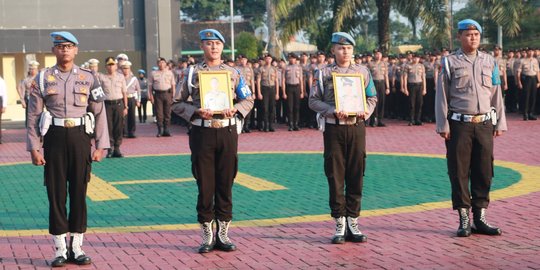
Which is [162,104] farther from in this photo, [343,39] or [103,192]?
[343,39]

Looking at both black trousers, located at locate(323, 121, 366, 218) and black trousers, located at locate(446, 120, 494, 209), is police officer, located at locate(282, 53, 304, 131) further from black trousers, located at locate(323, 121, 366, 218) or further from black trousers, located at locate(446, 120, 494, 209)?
black trousers, located at locate(323, 121, 366, 218)

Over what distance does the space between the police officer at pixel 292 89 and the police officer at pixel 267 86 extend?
11.5 inches

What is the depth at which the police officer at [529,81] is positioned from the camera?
2422 cm

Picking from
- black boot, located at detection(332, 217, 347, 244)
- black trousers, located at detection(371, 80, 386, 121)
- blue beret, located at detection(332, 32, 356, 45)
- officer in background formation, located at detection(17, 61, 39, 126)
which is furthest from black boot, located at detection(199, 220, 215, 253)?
black trousers, located at detection(371, 80, 386, 121)

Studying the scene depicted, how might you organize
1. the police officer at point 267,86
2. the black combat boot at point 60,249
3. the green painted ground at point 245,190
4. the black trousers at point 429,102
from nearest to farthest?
1. the black combat boot at point 60,249
2. the green painted ground at point 245,190
3. the police officer at point 267,86
4. the black trousers at point 429,102

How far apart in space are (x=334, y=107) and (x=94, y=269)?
8.89 feet

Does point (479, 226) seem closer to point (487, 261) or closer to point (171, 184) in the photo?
point (487, 261)

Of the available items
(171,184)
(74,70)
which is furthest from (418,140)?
(74,70)

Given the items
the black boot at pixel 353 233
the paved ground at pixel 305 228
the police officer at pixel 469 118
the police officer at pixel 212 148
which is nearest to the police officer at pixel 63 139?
the paved ground at pixel 305 228

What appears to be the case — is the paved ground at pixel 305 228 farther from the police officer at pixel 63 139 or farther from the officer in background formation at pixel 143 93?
the officer in background formation at pixel 143 93

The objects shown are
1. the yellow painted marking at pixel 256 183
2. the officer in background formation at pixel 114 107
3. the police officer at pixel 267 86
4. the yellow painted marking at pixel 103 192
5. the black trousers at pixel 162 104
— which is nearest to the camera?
the yellow painted marking at pixel 103 192

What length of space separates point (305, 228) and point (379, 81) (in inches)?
590

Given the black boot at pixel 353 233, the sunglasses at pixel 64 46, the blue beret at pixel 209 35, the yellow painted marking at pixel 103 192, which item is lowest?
the yellow painted marking at pixel 103 192

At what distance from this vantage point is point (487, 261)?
7.57 metres
